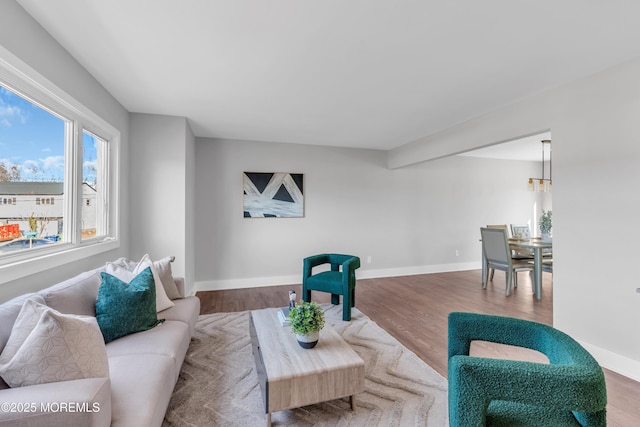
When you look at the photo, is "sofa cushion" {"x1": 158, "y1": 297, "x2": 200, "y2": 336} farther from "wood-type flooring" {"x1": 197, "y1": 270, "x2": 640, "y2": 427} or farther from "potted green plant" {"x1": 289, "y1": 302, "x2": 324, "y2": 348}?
"wood-type flooring" {"x1": 197, "y1": 270, "x2": 640, "y2": 427}

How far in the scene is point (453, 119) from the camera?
3652 mm

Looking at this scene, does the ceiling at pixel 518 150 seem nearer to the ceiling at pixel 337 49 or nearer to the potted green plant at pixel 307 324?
the ceiling at pixel 337 49

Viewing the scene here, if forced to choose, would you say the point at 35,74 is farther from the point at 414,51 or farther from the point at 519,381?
the point at 519,381

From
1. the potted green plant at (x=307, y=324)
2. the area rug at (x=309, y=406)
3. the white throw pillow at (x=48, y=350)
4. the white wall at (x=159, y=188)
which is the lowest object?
the area rug at (x=309, y=406)

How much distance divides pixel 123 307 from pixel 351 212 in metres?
3.98

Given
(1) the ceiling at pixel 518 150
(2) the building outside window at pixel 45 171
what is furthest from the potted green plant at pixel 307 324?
(1) the ceiling at pixel 518 150

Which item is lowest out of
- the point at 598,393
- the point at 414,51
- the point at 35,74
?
the point at 598,393

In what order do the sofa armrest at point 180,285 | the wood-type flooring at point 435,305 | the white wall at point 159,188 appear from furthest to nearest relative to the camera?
the white wall at point 159,188
the sofa armrest at point 180,285
the wood-type flooring at point 435,305

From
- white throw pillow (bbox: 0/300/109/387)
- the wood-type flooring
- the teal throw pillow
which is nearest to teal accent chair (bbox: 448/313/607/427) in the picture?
the wood-type flooring

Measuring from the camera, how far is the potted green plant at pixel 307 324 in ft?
6.21

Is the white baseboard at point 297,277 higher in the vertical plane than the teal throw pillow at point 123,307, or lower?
lower

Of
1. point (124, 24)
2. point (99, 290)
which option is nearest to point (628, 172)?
point (124, 24)

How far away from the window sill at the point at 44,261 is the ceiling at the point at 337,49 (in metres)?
1.47

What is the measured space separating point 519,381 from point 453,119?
3.33 metres
